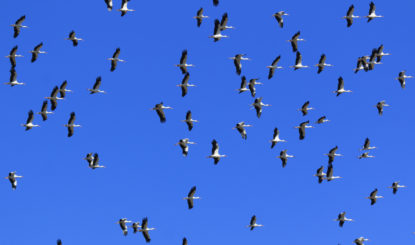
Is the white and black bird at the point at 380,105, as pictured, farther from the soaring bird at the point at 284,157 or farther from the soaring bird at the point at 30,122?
the soaring bird at the point at 30,122

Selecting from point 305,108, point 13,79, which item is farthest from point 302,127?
point 13,79

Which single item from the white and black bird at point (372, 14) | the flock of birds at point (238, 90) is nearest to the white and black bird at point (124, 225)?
the flock of birds at point (238, 90)

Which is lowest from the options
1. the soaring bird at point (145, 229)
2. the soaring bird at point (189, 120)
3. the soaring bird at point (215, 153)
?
the soaring bird at point (145, 229)

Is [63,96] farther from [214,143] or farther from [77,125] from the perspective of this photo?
[214,143]

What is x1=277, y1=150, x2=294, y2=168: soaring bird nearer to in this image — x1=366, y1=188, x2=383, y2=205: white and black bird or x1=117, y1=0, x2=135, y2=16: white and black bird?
x1=366, y1=188, x2=383, y2=205: white and black bird

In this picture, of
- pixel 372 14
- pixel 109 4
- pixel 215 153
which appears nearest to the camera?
pixel 109 4

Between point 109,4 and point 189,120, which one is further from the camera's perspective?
point 189,120

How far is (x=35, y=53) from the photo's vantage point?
81.2 meters

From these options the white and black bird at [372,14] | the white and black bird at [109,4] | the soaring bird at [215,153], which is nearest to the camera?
the white and black bird at [109,4]

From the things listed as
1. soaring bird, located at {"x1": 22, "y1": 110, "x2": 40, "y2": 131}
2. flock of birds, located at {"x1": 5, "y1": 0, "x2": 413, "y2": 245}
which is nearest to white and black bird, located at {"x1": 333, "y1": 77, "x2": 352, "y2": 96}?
flock of birds, located at {"x1": 5, "y1": 0, "x2": 413, "y2": 245}

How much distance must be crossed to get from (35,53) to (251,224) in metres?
19.3

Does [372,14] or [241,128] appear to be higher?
[372,14]

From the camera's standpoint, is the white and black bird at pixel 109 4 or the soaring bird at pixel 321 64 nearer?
the white and black bird at pixel 109 4

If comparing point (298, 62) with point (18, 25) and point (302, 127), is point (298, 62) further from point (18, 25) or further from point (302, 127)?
point (18, 25)
